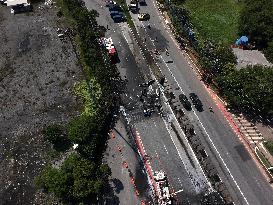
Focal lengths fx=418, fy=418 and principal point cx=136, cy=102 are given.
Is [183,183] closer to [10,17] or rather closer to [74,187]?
[74,187]

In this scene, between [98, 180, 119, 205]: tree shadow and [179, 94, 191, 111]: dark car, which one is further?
[179, 94, 191, 111]: dark car

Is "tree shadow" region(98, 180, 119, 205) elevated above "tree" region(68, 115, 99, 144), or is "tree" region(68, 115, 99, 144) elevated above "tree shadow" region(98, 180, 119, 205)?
"tree" region(68, 115, 99, 144)

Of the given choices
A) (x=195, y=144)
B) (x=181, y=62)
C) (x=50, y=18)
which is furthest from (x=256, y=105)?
(x=50, y=18)

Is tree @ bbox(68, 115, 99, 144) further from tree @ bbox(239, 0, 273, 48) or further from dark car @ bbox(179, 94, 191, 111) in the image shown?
tree @ bbox(239, 0, 273, 48)

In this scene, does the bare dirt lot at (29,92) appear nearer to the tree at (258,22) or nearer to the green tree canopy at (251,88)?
the green tree canopy at (251,88)

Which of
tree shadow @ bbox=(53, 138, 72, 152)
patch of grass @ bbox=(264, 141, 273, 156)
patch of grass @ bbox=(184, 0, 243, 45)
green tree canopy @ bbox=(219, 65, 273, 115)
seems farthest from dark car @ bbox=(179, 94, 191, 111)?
tree shadow @ bbox=(53, 138, 72, 152)

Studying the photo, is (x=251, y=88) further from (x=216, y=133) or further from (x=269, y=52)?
(x=269, y=52)

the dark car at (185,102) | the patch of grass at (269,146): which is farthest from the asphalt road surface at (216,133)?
the patch of grass at (269,146)
